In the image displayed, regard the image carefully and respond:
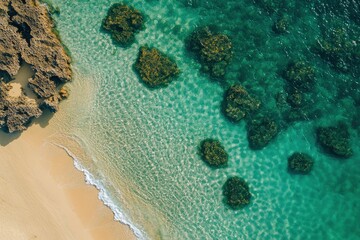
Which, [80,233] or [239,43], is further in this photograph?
[239,43]

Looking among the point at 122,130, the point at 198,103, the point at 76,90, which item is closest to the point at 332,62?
the point at 198,103

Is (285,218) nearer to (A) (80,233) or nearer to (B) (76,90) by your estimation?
(A) (80,233)

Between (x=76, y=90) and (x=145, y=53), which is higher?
(x=145, y=53)

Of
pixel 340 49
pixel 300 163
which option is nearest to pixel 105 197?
pixel 300 163

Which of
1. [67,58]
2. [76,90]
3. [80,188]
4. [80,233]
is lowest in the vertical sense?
[80,233]

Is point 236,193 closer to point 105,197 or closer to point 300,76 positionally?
point 105,197

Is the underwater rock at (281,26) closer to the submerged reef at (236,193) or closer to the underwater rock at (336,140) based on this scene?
the underwater rock at (336,140)

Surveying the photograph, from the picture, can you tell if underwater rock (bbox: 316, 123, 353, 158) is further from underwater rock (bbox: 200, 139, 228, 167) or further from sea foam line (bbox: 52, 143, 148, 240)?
sea foam line (bbox: 52, 143, 148, 240)
